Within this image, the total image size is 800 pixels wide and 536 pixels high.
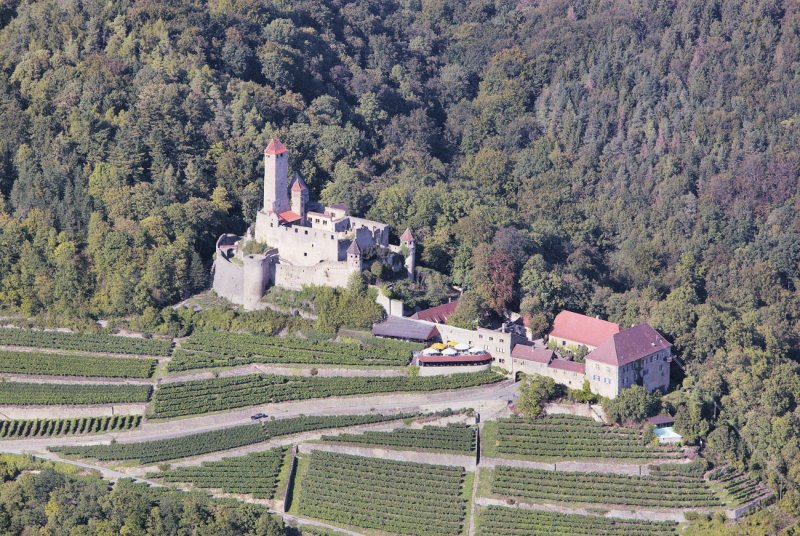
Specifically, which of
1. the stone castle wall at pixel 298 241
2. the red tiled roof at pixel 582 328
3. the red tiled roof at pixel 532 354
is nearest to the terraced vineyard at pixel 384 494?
the red tiled roof at pixel 532 354

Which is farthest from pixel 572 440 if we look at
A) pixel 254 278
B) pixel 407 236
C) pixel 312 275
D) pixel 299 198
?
pixel 299 198

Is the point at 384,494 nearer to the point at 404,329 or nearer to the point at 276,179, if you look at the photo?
the point at 404,329

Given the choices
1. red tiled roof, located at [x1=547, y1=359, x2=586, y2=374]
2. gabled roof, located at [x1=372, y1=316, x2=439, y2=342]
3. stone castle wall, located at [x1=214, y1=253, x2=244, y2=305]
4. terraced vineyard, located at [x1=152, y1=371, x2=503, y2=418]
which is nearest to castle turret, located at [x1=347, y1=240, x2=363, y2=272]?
gabled roof, located at [x1=372, y1=316, x2=439, y2=342]

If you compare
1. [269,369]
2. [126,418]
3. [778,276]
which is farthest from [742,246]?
[126,418]

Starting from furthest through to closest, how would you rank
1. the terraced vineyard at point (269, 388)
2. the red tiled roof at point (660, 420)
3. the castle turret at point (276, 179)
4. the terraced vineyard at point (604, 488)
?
the castle turret at point (276, 179), the terraced vineyard at point (269, 388), the red tiled roof at point (660, 420), the terraced vineyard at point (604, 488)

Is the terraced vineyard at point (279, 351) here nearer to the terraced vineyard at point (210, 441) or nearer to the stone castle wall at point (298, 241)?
the terraced vineyard at point (210, 441)

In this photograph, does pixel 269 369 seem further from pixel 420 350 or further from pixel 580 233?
pixel 580 233
